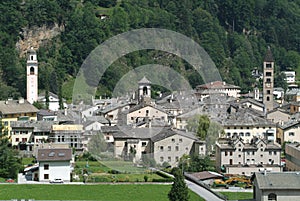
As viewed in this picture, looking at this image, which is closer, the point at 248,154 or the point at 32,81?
the point at 248,154

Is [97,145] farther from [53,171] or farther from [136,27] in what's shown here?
[136,27]

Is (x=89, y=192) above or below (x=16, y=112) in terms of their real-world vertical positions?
below

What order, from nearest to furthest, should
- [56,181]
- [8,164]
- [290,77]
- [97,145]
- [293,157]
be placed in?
[56,181] → [8,164] → [293,157] → [97,145] → [290,77]

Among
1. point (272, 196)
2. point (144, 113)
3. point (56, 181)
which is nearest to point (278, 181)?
point (272, 196)

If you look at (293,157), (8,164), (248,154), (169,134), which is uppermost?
(169,134)

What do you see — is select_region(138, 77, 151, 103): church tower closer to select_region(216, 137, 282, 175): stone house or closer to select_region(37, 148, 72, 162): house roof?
select_region(216, 137, 282, 175): stone house

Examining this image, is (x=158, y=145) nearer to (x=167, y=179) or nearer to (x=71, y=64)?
(x=167, y=179)

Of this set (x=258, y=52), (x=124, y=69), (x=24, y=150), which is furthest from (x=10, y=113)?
(x=258, y=52)

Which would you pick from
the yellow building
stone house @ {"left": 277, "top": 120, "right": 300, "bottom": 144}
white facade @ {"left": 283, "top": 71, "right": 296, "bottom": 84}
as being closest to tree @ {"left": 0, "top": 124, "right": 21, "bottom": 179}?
the yellow building
